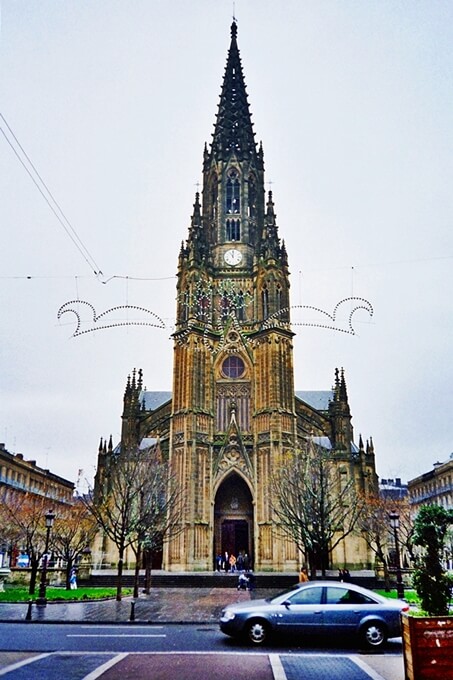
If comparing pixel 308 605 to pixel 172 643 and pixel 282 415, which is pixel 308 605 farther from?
pixel 282 415

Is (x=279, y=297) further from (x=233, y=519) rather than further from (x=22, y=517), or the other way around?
(x=22, y=517)

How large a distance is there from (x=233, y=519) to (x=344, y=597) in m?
35.4

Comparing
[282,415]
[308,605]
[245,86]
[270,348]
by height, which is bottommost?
[308,605]

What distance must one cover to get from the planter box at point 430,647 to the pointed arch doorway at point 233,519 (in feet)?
129

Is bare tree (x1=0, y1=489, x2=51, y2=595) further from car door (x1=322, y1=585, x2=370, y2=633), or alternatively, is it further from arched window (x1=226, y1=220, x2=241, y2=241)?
car door (x1=322, y1=585, x2=370, y2=633)

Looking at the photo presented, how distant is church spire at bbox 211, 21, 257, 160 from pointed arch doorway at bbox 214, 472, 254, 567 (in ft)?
108

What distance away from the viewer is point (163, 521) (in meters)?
39.1

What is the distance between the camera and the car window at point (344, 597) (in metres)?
14.0

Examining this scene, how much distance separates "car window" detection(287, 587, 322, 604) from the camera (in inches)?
553

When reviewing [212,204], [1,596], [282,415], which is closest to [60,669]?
[1,596]

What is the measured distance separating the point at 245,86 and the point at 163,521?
49754mm

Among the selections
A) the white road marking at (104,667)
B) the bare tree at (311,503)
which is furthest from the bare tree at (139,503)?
the white road marking at (104,667)

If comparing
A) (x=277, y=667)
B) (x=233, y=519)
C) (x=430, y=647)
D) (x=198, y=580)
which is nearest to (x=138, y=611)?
(x=277, y=667)

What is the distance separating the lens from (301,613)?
1386cm
